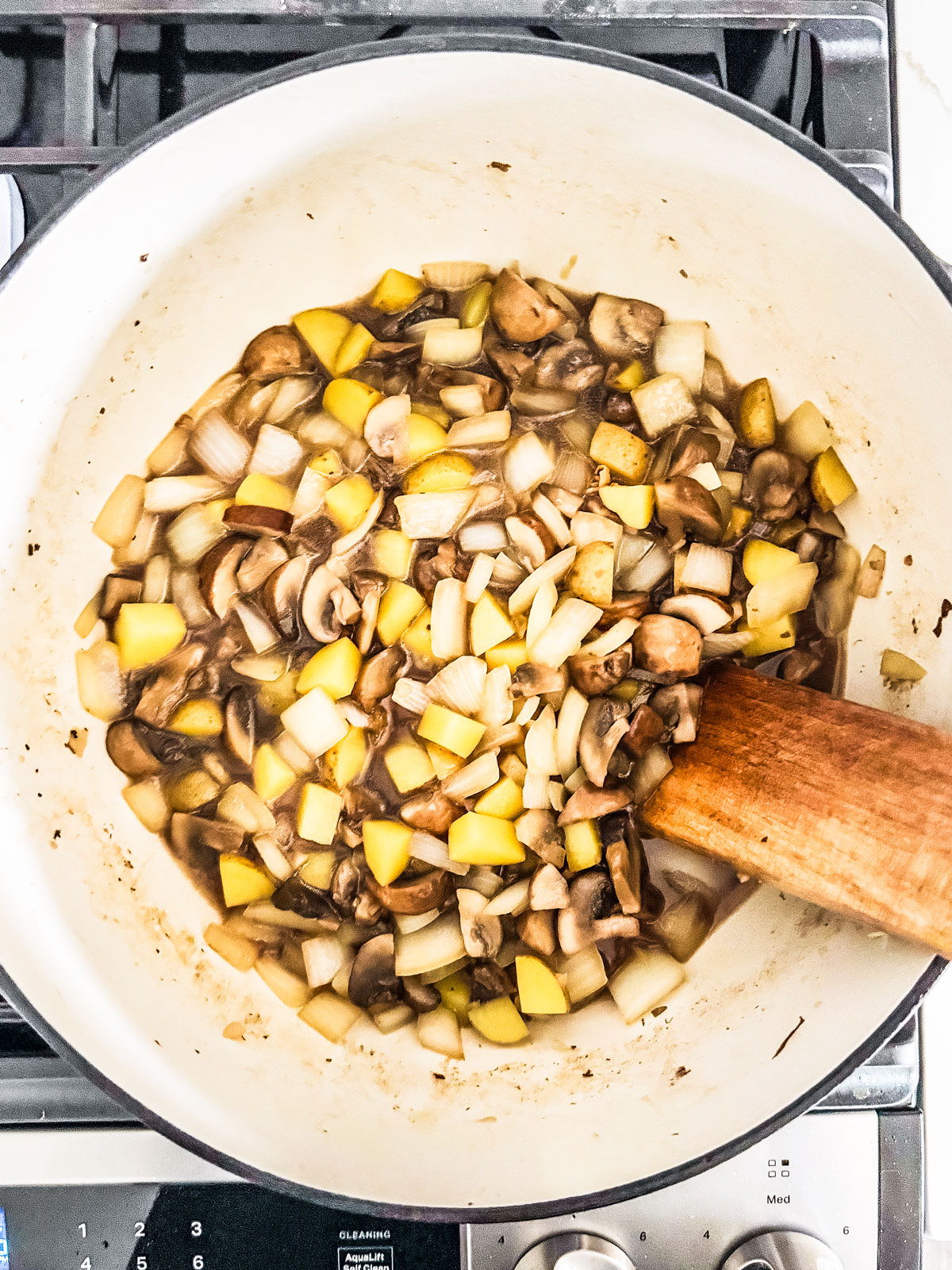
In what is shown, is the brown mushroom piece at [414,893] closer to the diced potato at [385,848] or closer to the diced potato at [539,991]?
the diced potato at [385,848]

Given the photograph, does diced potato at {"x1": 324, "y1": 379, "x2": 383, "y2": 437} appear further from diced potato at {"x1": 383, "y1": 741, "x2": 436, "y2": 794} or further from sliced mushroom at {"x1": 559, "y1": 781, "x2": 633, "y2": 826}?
sliced mushroom at {"x1": 559, "y1": 781, "x2": 633, "y2": 826}

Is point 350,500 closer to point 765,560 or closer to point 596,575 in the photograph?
point 596,575

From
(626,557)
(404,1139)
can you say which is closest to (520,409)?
(626,557)

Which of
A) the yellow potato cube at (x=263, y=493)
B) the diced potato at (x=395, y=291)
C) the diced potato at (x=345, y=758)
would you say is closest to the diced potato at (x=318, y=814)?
the diced potato at (x=345, y=758)

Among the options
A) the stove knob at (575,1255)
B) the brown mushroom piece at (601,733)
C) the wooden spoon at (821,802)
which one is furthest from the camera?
the brown mushroom piece at (601,733)

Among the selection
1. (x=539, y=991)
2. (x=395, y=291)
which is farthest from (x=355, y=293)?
(x=539, y=991)

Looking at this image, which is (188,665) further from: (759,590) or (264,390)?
(759,590)

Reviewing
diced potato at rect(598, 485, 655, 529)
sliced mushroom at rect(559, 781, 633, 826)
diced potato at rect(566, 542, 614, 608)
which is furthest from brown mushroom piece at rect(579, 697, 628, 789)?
diced potato at rect(598, 485, 655, 529)
